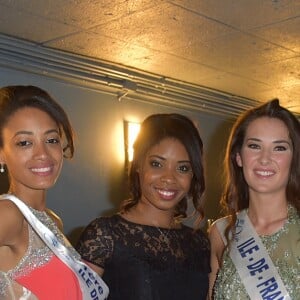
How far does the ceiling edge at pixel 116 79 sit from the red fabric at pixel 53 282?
202cm

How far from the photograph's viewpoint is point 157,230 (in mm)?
2363

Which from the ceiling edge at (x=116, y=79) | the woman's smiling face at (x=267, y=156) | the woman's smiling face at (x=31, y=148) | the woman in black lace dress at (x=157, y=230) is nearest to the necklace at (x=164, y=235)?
the woman in black lace dress at (x=157, y=230)

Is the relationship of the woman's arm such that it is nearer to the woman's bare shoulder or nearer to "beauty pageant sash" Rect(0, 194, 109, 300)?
"beauty pageant sash" Rect(0, 194, 109, 300)

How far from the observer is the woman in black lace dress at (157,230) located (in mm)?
2205

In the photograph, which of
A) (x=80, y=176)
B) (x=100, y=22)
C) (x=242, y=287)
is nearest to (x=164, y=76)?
(x=80, y=176)

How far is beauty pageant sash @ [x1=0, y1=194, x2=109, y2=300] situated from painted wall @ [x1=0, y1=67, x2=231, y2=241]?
84.1 inches

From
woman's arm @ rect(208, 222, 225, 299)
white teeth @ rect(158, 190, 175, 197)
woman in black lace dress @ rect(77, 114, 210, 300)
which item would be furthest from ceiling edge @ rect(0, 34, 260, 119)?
woman's arm @ rect(208, 222, 225, 299)

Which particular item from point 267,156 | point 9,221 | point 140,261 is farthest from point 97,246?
point 267,156

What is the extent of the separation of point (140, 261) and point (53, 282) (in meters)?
0.41

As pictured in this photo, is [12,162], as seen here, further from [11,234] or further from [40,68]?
[40,68]

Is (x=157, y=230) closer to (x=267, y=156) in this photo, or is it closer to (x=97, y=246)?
(x=97, y=246)

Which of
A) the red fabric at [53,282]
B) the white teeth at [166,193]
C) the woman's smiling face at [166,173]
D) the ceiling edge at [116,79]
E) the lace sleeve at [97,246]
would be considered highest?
the ceiling edge at [116,79]

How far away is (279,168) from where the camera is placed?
7.39 ft

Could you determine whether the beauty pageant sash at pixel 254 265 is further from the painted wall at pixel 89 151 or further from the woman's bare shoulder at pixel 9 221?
the painted wall at pixel 89 151
